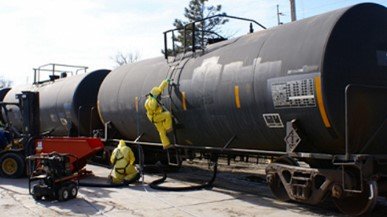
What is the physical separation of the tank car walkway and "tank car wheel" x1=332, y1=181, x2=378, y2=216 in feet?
1.31

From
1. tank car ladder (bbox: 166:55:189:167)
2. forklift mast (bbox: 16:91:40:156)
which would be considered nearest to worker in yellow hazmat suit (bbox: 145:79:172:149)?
tank car ladder (bbox: 166:55:189:167)

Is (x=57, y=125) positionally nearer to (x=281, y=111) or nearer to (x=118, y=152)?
(x=118, y=152)

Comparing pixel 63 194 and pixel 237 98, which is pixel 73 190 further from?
pixel 237 98

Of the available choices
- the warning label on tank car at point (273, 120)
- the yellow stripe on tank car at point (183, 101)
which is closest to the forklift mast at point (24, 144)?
the yellow stripe on tank car at point (183, 101)

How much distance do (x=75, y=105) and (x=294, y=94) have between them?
943 centimetres

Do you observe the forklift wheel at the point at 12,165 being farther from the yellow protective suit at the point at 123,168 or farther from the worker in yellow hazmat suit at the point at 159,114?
the worker in yellow hazmat suit at the point at 159,114

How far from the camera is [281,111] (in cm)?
834

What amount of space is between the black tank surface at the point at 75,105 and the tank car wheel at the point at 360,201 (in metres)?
9.74

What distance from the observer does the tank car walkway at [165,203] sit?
8648mm

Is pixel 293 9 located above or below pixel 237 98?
above

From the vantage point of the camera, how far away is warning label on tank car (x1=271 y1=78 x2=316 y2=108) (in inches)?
305

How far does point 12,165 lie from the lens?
13484 mm

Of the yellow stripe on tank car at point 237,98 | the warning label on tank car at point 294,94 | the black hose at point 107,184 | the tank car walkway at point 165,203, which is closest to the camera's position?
the warning label on tank car at point 294,94

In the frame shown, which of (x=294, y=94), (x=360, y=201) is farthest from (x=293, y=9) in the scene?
(x=360, y=201)
